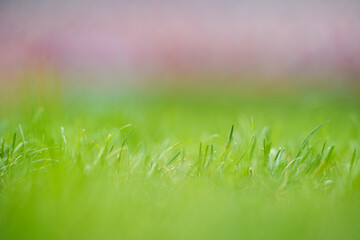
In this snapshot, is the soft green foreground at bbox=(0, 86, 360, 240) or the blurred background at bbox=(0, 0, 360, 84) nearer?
the soft green foreground at bbox=(0, 86, 360, 240)

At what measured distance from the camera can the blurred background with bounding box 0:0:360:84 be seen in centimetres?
329

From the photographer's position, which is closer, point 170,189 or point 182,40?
point 170,189

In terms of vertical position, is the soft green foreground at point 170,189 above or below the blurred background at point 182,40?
below

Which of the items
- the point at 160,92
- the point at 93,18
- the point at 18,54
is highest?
the point at 93,18

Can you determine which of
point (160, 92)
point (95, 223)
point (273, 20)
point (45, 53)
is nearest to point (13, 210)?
point (95, 223)

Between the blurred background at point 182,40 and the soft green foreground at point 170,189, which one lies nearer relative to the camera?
the soft green foreground at point 170,189

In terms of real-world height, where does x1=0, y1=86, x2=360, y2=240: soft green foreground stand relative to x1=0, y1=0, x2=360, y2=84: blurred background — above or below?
below

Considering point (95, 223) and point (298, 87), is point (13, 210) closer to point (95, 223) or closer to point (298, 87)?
point (95, 223)

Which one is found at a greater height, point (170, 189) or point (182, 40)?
point (182, 40)

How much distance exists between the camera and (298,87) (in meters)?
3.23

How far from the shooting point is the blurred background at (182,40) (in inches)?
130

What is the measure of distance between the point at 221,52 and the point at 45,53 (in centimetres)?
146

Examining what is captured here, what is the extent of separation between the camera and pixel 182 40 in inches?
137

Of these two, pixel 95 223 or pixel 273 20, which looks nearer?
pixel 95 223
